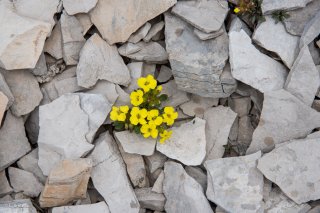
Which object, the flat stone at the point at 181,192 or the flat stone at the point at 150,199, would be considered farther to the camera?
the flat stone at the point at 150,199

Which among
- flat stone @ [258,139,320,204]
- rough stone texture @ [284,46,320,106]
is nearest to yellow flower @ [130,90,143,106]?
flat stone @ [258,139,320,204]

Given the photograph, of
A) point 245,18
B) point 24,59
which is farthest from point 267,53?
point 24,59

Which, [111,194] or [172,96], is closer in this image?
[111,194]

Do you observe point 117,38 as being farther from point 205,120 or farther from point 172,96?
point 205,120

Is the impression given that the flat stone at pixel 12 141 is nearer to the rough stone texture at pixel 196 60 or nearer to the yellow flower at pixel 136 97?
the yellow flower at pixel 136 97

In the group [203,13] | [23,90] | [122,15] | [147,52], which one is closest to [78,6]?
[122,15]

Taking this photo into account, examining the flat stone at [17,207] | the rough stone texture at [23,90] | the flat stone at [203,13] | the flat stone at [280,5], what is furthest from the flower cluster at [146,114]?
the flat stone at [280,5]

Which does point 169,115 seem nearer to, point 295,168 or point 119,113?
point 119,113
